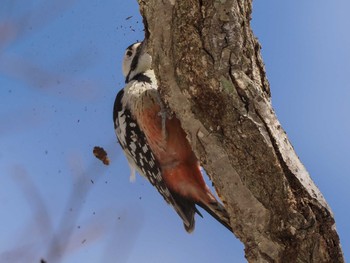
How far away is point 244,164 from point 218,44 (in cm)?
51

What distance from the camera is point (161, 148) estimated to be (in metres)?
3.37

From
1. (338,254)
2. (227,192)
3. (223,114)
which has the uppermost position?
(223,114)

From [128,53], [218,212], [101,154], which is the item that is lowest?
[218,212]

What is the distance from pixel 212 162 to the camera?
231 centimetres

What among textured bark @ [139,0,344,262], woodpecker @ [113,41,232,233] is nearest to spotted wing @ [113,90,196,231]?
woodpecker @ [113,41,232,233]

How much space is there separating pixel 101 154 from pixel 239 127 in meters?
1.39

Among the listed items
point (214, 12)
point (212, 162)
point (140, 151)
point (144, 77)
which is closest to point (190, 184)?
point (140, 151)

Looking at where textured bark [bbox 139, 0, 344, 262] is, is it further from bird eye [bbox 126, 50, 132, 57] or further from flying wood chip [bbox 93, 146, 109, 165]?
bird eye [bbox 126, 50, 132, 57]

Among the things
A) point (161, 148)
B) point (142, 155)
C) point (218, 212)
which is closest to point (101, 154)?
point (142, 155)

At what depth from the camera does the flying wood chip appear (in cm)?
333

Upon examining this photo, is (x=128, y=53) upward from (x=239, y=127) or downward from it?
upward

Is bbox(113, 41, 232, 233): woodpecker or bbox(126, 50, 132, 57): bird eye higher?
bbox(126, 50, 132, 57): bird eye

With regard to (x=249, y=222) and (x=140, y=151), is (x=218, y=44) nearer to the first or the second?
(x=249, y=222)

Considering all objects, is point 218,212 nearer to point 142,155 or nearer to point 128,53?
point 142,155
